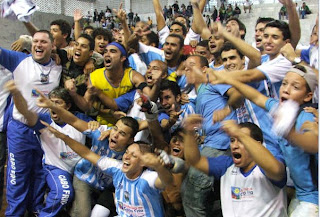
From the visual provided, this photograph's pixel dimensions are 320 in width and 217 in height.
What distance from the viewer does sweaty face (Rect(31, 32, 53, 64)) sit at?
448cm

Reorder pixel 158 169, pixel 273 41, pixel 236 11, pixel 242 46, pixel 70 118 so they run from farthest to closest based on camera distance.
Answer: pixel 236 11
pixel 70 118
pixel 273 41
pixel 242 46
pixel 158 169

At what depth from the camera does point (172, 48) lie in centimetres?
489

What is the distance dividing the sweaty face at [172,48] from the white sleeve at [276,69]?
5.88ft

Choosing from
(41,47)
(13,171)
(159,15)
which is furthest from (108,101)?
(159,15)

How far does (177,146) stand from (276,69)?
132 cm

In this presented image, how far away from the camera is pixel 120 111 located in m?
4.46

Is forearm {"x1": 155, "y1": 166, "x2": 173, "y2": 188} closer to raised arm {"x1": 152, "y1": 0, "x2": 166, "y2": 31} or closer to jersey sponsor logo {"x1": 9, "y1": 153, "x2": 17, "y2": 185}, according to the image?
jersey sponsor logo {"x1": 9, "y1": 153, "x2": 17, "y2": 185}

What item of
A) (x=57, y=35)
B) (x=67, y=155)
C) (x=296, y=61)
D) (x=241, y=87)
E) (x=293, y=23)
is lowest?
(x=67, y=155)

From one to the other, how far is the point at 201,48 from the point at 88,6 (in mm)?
23728

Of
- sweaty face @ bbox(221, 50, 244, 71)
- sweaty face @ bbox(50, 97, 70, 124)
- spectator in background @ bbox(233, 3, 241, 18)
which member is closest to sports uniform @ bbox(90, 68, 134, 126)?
sweaty face @ bbox(50, 97, 70, 124)

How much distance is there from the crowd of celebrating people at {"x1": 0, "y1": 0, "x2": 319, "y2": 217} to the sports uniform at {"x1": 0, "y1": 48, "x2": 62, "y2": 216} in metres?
0.01

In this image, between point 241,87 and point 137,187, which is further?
point 137,187

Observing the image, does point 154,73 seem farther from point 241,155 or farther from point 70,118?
point 241,155

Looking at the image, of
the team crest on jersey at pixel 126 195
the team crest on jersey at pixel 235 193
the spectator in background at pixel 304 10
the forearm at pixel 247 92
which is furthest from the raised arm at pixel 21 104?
the spectator in background at pixel 304 10
